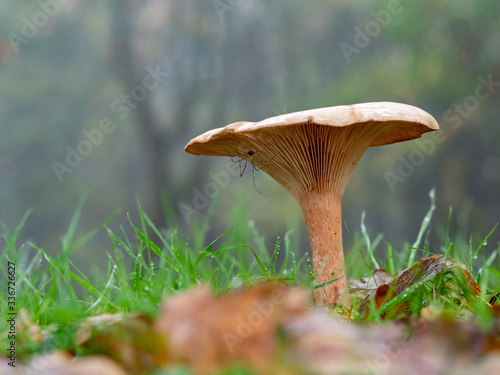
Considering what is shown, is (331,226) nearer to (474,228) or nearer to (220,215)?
(474,228)

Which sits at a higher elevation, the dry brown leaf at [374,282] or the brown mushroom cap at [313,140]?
the brown mushroom cap at [313,140]

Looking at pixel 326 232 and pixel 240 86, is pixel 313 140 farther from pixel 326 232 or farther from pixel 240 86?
pixel 240 86

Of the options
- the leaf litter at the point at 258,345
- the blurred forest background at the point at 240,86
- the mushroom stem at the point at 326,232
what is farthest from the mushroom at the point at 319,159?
the blurred forest background at the point at 240,86

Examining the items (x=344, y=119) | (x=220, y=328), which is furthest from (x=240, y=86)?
(x=220, y=328)

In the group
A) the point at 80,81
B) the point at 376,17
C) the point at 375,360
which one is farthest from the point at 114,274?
the point at 80,81

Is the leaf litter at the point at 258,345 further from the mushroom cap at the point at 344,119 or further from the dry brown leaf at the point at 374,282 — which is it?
the dry brown leaf at the point at 374,282

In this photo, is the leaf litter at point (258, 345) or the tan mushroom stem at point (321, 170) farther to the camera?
the tan mushroom stem at point (321, 170)

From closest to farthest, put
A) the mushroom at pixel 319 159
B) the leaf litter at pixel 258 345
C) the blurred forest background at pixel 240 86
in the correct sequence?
the leaf litter at pixel 258 345, the mushroom at pixel 319 159, the blurred forest background at pixel 240 86
